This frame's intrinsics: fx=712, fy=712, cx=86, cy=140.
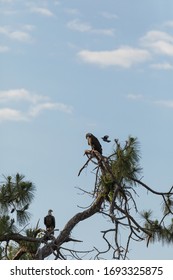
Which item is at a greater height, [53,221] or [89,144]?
[89,144]

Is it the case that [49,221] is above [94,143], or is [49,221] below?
below

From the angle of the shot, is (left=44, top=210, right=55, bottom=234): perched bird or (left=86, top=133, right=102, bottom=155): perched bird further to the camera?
(left=44, top=210, right=55, bottom=234): perched bird

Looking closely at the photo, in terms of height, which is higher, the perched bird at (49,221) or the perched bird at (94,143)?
the perched bird at (94,143)

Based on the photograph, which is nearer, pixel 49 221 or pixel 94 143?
pixel 94 143

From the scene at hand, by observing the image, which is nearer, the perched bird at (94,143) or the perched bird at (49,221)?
the perched bird at (94,143)

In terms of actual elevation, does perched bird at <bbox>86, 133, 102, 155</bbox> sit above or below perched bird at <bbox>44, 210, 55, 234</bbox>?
above

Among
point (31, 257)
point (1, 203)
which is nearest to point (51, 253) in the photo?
point (31, 257)
